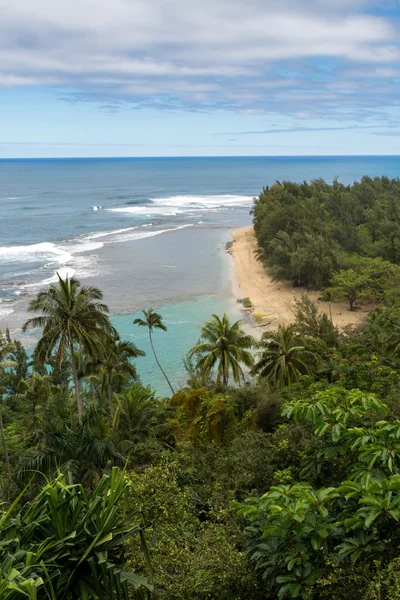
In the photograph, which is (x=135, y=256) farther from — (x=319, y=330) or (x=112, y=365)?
(x=112, y=365)

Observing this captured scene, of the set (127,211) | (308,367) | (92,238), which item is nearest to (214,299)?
(308,367)

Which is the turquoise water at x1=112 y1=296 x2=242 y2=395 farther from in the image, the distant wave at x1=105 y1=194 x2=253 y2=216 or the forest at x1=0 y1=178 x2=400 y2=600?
the distant wave at x1=105 y1=194 x2=253 y2=216

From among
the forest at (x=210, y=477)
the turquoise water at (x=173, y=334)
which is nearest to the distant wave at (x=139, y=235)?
the turquoise water at (x=173, y=334)

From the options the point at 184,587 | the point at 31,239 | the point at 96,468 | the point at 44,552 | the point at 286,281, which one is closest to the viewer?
the point at 44,552

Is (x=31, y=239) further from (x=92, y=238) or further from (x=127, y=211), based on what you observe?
(x=127, y=211)

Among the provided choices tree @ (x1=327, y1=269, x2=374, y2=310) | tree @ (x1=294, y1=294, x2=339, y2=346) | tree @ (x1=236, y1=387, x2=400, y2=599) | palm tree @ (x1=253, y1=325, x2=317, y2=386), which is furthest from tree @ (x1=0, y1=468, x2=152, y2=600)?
tree @ (x1=327, y1=269, x2=374, y2=310)

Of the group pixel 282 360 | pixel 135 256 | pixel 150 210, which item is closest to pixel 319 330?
pixel 282 360
